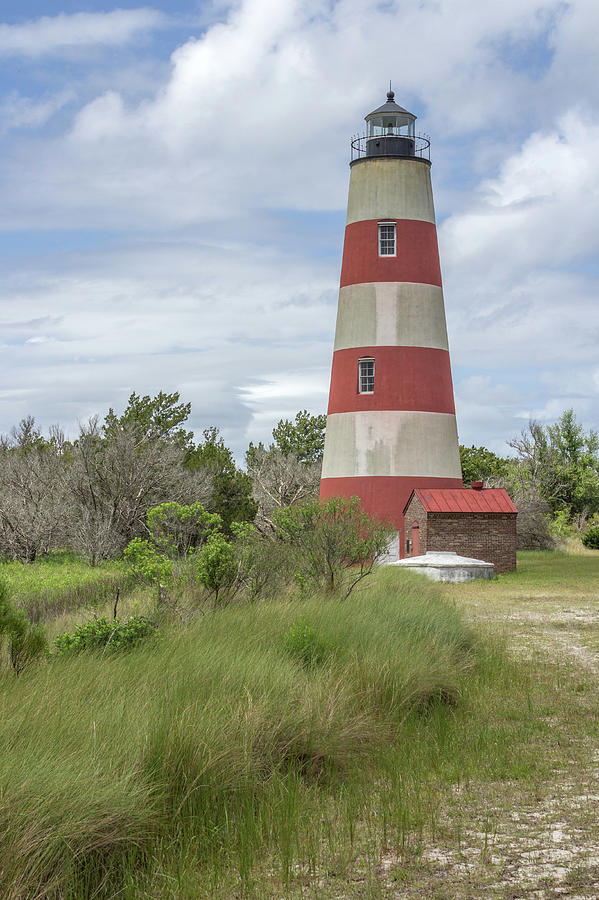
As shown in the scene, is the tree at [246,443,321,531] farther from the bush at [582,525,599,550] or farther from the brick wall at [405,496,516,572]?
the bush at [582,525,599,550]

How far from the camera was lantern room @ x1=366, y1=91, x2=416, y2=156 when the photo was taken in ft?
102

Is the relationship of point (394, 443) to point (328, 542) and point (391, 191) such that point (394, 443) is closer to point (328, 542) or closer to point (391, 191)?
point (391, 191)

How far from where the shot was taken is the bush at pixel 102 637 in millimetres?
9875

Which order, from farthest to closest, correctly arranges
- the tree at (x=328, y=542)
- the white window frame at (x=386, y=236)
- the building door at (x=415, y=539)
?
the white window frame at (x=386, y=236)
the building door at (x=415, y=539)
the tree at (x=328, y=542)

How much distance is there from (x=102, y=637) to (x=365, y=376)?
20748mm

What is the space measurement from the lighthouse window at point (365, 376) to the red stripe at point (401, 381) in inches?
5.3

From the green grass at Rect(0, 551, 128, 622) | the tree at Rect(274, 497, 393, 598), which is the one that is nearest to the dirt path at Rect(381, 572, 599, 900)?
the green grass at Rect(0, 551, 128, 622)

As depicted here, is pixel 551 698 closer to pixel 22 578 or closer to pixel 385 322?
pixel 22 578

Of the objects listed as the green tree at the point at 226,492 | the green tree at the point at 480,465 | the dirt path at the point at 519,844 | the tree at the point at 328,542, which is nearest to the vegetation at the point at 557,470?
the green tree at the point at 480,465

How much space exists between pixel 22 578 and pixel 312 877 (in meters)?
17.4

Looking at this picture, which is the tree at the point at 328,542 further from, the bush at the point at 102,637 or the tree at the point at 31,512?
the tree at the point at 31,512

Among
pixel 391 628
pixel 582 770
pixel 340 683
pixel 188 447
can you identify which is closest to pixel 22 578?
pixel 391 628

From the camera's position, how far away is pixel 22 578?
21.9m

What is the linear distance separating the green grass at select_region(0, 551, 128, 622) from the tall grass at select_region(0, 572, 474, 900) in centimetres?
418
